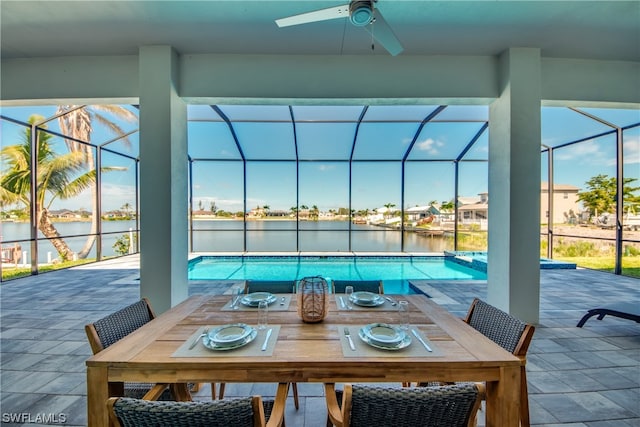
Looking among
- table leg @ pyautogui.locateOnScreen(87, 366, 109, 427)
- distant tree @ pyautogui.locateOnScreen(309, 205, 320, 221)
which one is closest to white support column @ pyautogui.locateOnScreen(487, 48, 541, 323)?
table leg @ pyautogui.locateOnScreen(87, 366, 109, 427)

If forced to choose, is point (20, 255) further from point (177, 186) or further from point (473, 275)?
point (473, 275)

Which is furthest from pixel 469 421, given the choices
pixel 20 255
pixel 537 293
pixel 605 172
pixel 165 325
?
pixel 20 255

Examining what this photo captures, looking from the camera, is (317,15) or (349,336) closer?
(349,336)

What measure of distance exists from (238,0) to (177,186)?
6.44 ft

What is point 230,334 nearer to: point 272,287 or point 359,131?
point 272,287

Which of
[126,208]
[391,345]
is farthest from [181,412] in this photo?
[126,208]

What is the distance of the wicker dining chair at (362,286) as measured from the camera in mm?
2170

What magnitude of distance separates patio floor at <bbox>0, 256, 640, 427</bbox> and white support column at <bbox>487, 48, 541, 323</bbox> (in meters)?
0.48

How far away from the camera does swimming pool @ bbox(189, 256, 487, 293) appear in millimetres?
6117

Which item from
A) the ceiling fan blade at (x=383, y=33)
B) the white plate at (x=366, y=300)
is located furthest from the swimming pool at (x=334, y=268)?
the ceiling fan blade at (x=383, y=33)

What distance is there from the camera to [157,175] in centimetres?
306

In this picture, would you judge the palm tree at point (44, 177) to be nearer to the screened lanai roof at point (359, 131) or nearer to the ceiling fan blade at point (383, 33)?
the screened lanai roof at point (359, 131)

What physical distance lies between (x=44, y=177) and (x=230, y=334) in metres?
9.07

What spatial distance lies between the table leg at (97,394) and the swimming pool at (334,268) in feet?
15.3
